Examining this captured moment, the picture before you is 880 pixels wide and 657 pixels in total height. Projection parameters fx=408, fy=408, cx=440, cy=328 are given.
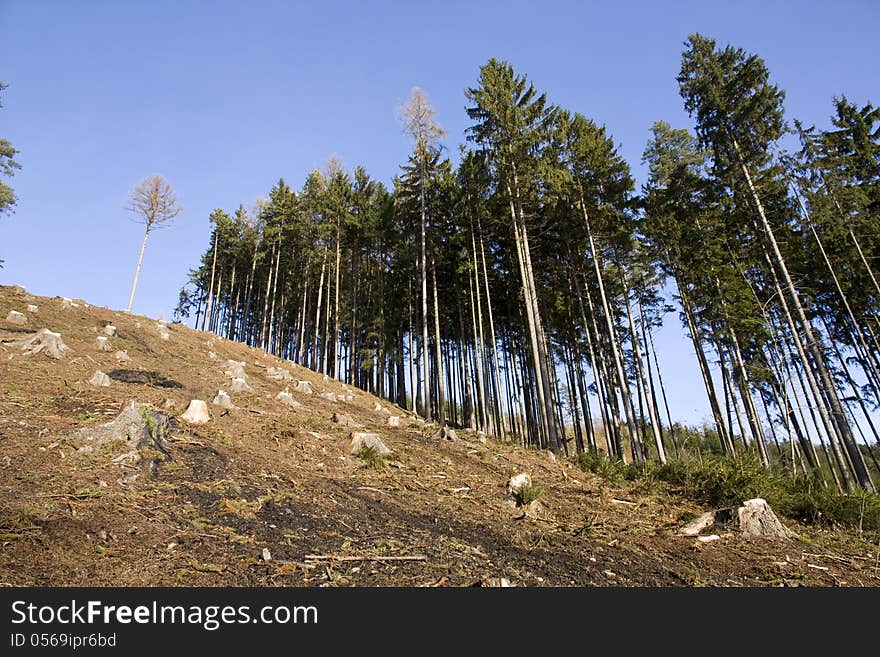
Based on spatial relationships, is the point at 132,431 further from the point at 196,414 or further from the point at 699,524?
the point at 699,524

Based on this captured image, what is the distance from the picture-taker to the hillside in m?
3.40

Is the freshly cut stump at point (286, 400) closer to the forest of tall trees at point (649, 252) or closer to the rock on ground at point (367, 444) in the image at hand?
the rock on ground at point (367, 444)

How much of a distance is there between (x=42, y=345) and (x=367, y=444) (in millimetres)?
7185

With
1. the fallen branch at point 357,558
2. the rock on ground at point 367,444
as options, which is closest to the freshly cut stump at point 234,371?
the rock on ground at point 367,444

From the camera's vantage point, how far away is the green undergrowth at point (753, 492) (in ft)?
21.7

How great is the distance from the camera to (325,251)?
2552 cm

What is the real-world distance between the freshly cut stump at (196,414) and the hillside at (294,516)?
0.17 m

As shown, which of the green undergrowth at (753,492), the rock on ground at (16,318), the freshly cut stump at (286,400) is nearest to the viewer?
the green undergrowth at (753,492)

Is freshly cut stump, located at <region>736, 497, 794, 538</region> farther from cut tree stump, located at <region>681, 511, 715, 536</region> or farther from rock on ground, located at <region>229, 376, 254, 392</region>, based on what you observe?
rock on ground, located at <region>229, 376, 254, 392</region>

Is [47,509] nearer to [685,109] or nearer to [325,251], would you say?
[685,109]

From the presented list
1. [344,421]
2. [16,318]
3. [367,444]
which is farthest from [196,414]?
[16,318]

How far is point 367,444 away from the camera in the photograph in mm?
7547

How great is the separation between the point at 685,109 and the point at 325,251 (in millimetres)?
19615

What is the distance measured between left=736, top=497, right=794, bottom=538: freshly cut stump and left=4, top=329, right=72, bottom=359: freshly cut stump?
12.7m
